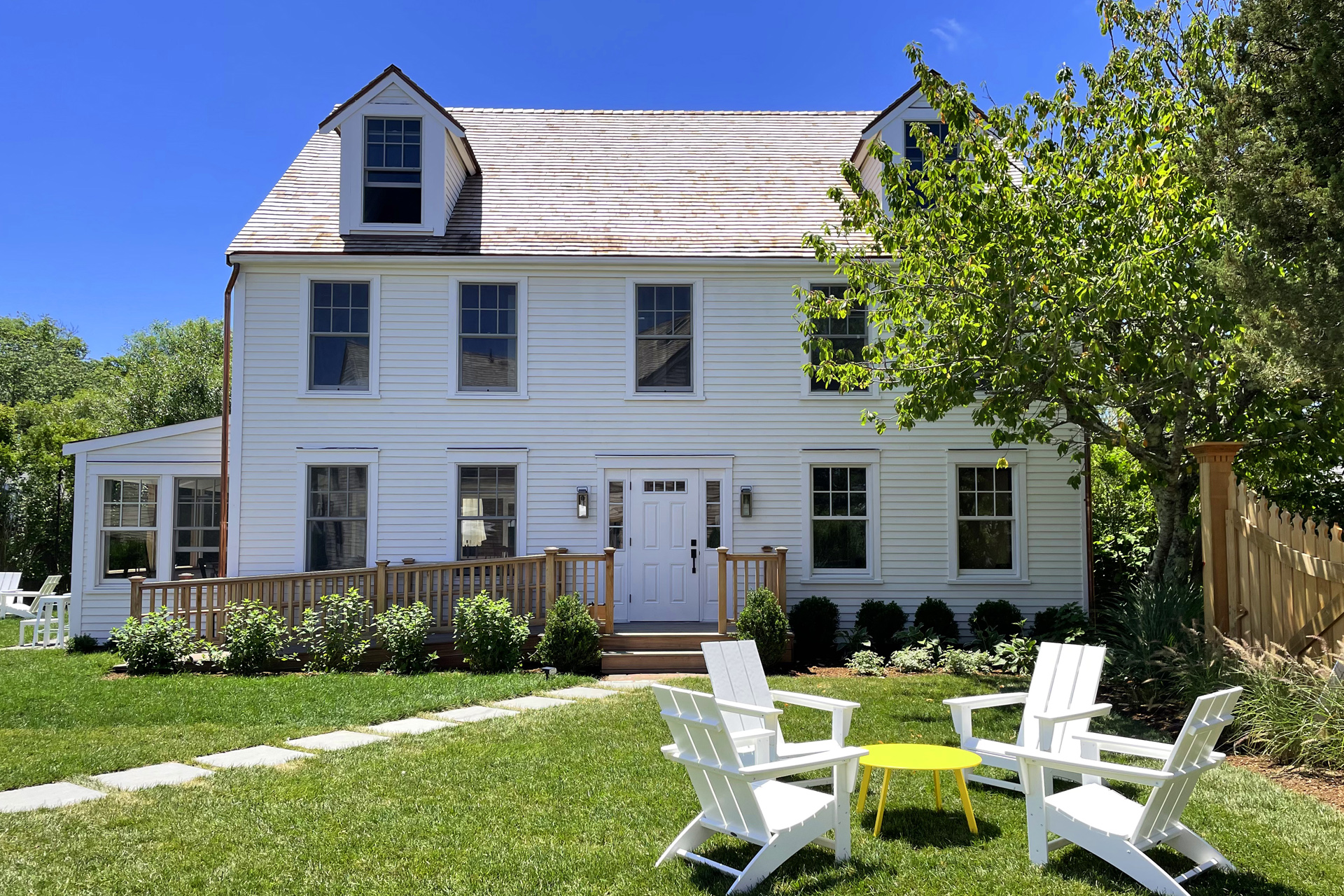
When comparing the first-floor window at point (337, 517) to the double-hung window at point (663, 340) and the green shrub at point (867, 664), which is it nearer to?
the double-hung window at point (663, 340)

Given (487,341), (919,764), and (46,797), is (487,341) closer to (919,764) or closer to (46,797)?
(46,797)

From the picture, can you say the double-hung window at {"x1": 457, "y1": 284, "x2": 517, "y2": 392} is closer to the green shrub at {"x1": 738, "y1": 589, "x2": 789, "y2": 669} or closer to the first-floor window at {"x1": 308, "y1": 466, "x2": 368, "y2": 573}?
the first-floor window at {"x1": 308, "y1": 466, "x2": 368, "y2": 573}

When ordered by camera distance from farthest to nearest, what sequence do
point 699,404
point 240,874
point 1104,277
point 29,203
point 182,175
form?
point 29,203 < point 182,175 < point 699,404 < point 1104,277 < point 240,874

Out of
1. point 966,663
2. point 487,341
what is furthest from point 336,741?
point 966,663

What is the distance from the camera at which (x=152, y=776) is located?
630 centimetres

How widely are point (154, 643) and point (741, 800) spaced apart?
9090mm

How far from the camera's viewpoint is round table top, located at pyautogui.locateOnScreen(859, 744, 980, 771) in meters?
5.03

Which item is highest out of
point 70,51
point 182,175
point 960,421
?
point 182,175

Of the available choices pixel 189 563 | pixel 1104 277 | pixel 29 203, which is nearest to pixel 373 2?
pixel 189 563

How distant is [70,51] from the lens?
1956 cm

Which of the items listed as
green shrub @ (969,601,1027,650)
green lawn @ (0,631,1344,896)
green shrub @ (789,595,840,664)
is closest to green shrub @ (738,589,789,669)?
green shrub @ (789,595,840,664)

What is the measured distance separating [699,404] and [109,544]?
915 cm

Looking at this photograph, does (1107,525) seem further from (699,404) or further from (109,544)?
(109,544)

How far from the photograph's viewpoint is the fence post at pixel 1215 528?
857cm
